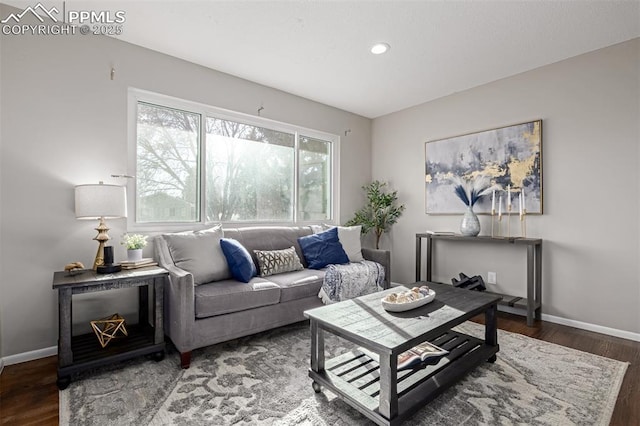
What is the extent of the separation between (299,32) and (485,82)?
2308mm

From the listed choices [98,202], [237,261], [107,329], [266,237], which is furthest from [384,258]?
[98,202]

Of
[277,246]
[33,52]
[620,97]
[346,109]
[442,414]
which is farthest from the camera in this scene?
[346,109]

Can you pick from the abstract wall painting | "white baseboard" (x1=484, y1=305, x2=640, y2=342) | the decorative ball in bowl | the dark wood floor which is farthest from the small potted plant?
"white baseboard" (x1=484, y1=305, x2=640, y2=342)

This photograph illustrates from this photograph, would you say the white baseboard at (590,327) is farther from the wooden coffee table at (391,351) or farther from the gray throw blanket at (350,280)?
the gray throw blanket at (350,280)

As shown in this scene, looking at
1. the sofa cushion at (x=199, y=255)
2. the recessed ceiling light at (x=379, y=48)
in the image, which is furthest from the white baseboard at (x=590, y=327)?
the sofa cushion at (x=199, y=255)

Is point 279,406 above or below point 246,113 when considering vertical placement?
below

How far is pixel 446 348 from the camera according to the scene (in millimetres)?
2164

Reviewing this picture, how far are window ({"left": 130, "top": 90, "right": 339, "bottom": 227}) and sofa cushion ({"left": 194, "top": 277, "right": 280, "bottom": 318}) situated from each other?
3.14 feet

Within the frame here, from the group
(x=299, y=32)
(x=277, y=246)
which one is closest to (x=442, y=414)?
(x=277, y=246)

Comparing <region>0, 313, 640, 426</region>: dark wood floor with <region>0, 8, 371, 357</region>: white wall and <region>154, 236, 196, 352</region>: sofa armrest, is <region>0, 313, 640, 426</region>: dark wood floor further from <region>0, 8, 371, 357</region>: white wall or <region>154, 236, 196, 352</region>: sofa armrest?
<region>154, 236, 196, 352</region>: sofa armrest

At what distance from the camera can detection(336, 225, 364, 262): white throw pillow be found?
3607mm

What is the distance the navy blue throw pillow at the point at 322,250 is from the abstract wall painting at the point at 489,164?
1.46 metres

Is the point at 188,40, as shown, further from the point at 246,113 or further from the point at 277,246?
the point at 277,246

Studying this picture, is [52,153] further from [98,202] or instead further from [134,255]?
[134,255]
